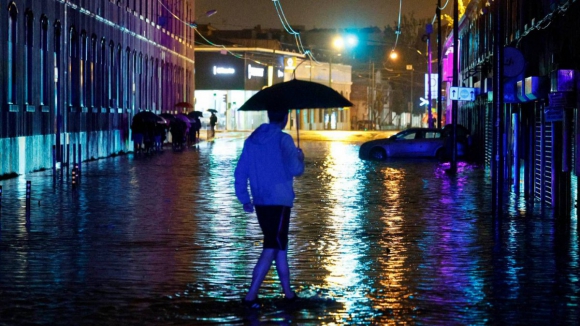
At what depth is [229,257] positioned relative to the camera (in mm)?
13523

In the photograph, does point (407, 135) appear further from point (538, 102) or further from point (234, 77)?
point (234, 77)

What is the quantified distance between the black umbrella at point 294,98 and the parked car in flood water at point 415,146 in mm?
34073

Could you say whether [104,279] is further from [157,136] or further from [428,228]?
[157,136]

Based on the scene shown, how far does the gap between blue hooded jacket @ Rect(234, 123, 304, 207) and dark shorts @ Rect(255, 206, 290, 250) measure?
0.18 ft

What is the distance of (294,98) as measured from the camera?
10.3 meters

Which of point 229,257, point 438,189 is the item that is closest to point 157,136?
point 438,189

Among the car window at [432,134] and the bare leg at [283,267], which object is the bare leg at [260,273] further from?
the car window at [432,134]

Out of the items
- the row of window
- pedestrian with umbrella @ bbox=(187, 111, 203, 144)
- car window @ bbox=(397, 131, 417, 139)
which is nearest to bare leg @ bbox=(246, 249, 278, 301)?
the row of window

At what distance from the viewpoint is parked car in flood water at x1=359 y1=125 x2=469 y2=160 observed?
44906 millimetres

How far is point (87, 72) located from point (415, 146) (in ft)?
41.4

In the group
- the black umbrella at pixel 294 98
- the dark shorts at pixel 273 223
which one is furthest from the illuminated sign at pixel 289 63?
the dark shorts at pixel 273 223

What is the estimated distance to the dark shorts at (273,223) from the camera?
32.3 ft

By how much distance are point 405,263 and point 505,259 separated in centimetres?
120

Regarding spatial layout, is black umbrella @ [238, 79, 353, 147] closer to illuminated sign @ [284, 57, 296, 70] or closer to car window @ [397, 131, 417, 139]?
car window @ [397, 131, 417, 139]
